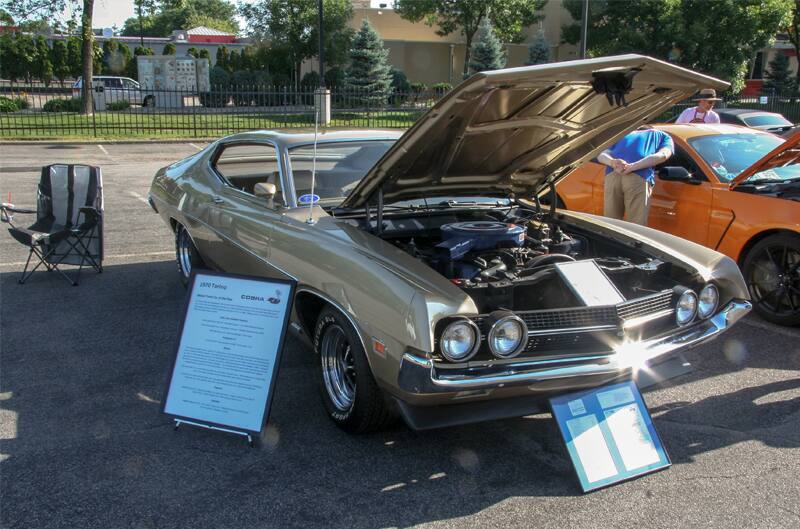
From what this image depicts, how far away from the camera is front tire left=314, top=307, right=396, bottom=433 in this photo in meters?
3.54

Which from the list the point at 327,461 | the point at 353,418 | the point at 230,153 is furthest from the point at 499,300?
the point at 230,153

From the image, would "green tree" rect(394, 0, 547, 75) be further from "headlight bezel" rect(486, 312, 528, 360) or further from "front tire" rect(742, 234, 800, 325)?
"headlight bezel" rect(486, 312, 528, 360)

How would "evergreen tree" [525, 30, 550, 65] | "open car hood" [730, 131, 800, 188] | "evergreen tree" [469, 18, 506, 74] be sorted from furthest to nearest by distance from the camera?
"evergreen tree" [525, 30, 550, 65], "evergreen tree" [469, 18, 506, 74], "open car hood" [730, 131, 800, 188]

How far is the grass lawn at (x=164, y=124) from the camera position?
2047 cm

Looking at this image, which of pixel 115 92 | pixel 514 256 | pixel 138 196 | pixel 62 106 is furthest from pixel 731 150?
pixel 115 92

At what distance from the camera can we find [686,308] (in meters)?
3.89

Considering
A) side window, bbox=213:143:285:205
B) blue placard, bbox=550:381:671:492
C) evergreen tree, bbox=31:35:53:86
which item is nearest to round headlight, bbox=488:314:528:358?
blue placard, bbox=550:381:671:492

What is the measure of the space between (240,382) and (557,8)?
45.3m

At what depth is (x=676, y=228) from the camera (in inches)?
260

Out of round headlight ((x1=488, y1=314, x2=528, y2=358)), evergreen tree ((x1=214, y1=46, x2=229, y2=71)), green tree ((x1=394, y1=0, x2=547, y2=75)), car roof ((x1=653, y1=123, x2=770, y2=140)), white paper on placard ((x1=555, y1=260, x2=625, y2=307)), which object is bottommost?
round headlight ((x1=488, y1=314, x2=528, y2=358))

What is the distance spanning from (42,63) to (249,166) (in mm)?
44036

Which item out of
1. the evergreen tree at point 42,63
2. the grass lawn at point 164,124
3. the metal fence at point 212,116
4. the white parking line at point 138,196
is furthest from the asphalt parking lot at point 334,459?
the evergreen tree at point 42,63

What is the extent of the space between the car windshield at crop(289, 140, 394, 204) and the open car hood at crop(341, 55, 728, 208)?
0.41m

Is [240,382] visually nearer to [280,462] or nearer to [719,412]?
[280,462]
